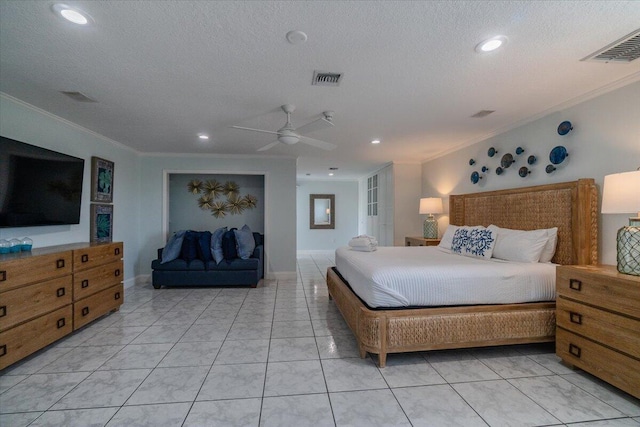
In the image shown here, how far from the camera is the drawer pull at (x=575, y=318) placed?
7.19 feet

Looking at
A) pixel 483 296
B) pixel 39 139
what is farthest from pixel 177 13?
pixel 483 296

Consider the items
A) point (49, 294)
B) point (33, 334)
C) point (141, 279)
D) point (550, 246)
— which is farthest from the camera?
point (141, 279)

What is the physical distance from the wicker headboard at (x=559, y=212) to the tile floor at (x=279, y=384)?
0.97 meters

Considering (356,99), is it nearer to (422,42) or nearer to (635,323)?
(422,42)

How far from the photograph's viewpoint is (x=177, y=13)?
163 centimetres

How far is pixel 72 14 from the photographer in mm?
1630

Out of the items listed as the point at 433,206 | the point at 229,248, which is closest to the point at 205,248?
the point at 229,248

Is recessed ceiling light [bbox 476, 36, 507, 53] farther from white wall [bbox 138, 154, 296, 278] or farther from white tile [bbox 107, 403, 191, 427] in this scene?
white wall [bbox 138, 154, 296, 278]

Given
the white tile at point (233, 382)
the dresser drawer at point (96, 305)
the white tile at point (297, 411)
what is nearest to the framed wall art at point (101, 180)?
the dresser drawer at point (96, 305)

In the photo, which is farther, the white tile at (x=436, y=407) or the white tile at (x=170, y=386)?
the white tile at (x=170, y=386)

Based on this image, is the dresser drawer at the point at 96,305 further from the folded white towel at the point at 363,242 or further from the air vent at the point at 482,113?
the air vent at the point at 482,113

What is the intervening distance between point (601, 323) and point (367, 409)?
1.77 metres

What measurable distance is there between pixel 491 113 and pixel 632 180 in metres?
1.52

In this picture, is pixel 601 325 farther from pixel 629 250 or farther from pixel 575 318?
pixel 629 250
